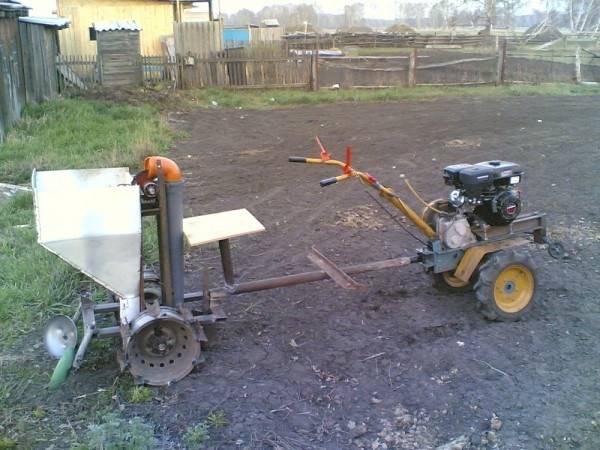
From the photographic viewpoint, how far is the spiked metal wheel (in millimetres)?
3803

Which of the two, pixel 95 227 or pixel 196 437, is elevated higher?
pixel 95 227

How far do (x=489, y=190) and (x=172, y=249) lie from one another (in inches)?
95.1

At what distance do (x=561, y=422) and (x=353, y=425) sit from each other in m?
1.18

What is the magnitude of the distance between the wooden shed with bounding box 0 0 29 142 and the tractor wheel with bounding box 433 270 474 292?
8417 mm

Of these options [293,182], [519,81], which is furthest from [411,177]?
[519,81]

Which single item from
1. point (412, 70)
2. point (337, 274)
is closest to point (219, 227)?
point (337, 274)

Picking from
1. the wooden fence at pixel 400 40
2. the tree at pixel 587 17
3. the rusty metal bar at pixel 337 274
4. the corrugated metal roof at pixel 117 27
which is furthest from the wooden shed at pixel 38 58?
the tree at pixel 587 17

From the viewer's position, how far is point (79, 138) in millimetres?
10945

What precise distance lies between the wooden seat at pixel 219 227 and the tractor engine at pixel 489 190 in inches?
61.1

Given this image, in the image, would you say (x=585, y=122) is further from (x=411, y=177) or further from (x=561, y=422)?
(x=561, y=422)

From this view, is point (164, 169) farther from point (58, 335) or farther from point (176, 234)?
point (58, 335)

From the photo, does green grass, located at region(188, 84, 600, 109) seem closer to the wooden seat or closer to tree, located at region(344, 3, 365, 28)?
the wooden seat

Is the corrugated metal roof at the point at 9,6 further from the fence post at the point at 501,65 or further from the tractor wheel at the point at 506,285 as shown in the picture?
the fence post at the point at 501,65

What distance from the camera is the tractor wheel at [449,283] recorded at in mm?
5102
